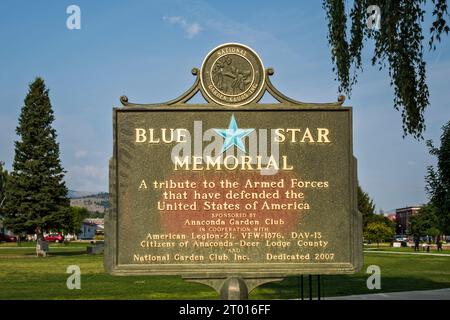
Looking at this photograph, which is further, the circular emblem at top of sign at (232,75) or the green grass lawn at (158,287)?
the green grass lawn at (158,287)

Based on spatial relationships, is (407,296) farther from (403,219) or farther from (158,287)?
(403,219)

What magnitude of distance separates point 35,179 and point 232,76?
43.7m

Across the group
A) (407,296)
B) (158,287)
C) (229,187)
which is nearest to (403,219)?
(158,287)

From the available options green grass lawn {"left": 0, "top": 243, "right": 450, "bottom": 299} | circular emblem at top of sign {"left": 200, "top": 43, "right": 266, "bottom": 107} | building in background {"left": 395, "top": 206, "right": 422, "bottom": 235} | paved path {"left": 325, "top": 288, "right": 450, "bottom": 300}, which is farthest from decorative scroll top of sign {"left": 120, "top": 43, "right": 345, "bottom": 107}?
building in background {"left": 395, "top": 206, "right": 422, "bottom": 235}

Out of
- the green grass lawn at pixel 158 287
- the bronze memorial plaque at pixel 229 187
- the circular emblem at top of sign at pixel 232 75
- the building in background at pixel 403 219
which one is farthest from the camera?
the building in background at pixel 403 219

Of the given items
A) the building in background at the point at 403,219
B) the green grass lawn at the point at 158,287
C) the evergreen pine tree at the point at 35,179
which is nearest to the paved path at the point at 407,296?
the green grass lawn at the point at 158,287

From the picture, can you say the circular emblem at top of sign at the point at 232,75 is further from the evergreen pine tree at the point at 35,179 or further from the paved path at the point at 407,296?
the evergreen pine tree at the point at 35,179

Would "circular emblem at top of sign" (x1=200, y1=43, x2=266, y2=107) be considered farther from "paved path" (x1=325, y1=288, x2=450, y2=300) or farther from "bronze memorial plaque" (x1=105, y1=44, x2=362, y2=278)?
"paved path" (x1=325, y1=288, x2=450, y2=300)

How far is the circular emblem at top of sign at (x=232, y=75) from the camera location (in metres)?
7.22

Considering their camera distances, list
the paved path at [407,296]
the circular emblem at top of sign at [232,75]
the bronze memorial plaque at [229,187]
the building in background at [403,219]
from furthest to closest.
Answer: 1. the building in background at [403,219]
2. the paved path at [407,296]
3. the circular emblem at top of sign at [232,75]
4. the bronze memorial plaque at [229,187]

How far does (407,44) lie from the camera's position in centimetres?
1081

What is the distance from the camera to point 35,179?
157 ft
